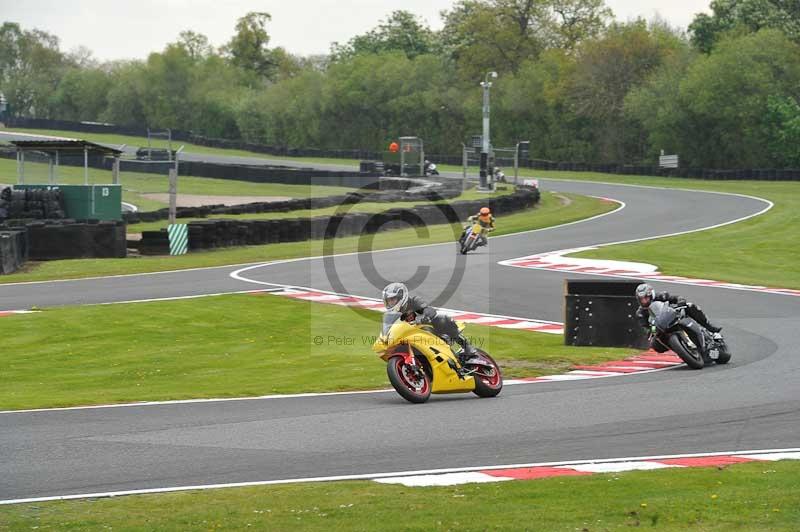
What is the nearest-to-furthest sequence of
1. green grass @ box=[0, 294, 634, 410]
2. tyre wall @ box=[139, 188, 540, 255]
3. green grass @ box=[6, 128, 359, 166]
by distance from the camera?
1. green grass @ box=[0, 294, 634, 410]
2. tyre wall @ box=[139, 188, 540, 255]
3. green grass @ box=[6, 128, 359, 166]

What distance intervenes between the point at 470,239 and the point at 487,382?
18.0m

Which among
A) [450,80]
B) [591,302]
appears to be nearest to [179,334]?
[591,302]

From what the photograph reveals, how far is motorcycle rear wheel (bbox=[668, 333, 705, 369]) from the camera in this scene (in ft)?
52.6

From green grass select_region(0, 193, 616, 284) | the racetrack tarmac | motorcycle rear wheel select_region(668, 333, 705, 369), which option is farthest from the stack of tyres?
motorcycle rear wheel select_region(668, 333, 705, 369)

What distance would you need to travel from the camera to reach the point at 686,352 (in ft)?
52.7

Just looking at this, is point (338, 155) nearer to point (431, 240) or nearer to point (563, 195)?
point (563, 195)

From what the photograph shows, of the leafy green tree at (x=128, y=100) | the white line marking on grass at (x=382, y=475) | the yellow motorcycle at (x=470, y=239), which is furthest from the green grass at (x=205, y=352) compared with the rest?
the leafy green tree at (x=128, y=100)

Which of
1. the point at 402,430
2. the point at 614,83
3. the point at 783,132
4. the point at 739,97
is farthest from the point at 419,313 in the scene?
the point at 614,83

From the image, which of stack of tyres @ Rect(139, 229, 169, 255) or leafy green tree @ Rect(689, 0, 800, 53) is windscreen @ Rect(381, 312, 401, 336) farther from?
leafy green tree @ Rect(689, 0, 800, 53)

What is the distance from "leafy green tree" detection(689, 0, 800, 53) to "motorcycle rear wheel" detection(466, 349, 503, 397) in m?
73.0

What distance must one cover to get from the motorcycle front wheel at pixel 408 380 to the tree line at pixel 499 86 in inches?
2302

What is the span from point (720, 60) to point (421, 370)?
62.9m

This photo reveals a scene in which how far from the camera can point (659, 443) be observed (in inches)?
424

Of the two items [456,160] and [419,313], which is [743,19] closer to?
[456,160]
